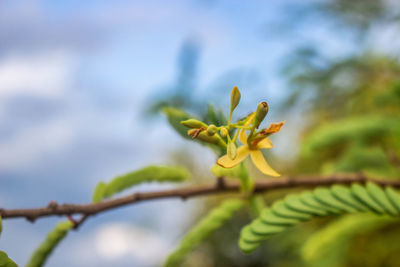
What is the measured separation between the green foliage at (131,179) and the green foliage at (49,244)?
1.5 inches

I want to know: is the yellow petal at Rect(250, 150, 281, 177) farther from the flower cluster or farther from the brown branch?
the brown branch

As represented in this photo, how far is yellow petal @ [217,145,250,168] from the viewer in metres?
0.25

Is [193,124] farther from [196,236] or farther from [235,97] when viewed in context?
[196,236]

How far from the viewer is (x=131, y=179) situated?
411 millimetres

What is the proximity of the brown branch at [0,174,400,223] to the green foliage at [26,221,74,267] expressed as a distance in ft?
0.04

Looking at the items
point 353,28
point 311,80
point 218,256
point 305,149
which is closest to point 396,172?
point 305,149

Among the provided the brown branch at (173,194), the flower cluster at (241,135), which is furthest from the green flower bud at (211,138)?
the brown branch at (173,194)

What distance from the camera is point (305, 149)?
0.76m

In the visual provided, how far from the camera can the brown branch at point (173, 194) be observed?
35 centimetres

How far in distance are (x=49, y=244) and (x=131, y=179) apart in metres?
0.10

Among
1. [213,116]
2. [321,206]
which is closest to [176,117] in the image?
[213,116]

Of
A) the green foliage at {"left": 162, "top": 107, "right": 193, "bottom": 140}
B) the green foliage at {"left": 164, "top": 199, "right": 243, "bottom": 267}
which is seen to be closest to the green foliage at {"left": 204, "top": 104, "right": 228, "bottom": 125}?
the green foliage at {"left": 162, "top": 107, "right": 193, "bottom": 140}

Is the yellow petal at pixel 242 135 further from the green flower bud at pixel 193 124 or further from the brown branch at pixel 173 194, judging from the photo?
the brown branch at pixel 173 194

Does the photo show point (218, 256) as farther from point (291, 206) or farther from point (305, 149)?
point (291, 206)
